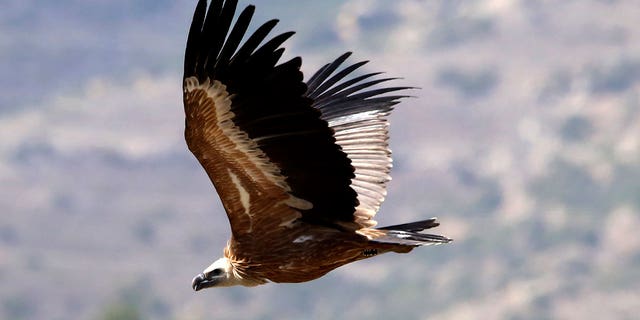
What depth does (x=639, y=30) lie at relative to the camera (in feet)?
641

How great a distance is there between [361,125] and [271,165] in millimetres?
2018

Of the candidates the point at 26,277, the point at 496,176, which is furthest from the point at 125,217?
the point at 496,176

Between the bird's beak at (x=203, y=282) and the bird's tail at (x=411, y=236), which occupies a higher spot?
the bird's tail at (x=411, y=236)

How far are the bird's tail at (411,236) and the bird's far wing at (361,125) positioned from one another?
0.23m

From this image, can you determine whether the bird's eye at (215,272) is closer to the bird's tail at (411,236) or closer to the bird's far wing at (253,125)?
the bird's far wing at (253,125)

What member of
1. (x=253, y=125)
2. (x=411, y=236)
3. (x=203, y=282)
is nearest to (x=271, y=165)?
(x=253, y=125)

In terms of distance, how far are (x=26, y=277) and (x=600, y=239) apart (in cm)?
4939

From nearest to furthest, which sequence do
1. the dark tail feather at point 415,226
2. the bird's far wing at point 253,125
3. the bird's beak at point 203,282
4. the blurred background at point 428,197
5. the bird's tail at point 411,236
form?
the bird's far wing at point 253,125, the bird's tail at point 411,236, the dark tail feather at point 415,226, the bird's beak at point 203,282, the blurred background at point 428,197

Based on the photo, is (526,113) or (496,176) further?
(526,113)

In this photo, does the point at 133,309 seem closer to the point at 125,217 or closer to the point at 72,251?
the point at 72,251

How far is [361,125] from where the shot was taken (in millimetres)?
13828

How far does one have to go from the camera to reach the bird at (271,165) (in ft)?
37.3

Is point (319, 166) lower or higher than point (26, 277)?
lower

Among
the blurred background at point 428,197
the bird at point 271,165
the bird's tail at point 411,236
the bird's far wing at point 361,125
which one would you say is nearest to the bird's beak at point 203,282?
the bird at point 271,165
